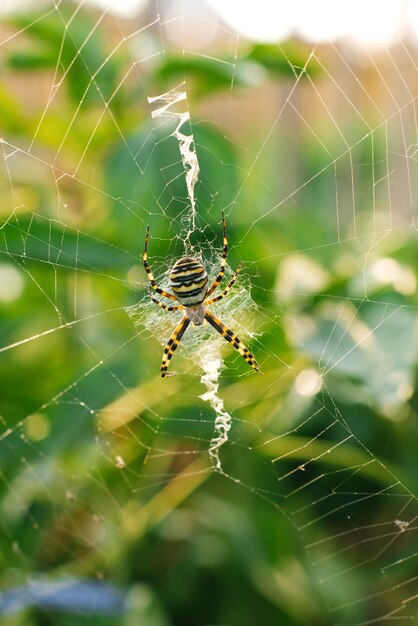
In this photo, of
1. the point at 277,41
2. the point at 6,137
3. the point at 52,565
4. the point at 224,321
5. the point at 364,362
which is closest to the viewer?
the point at 364,362

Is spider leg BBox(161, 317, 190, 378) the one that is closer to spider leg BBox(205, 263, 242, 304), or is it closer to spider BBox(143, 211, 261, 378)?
spider BBox(143, 211, 261, 378)

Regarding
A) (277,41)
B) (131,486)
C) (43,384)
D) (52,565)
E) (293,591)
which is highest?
(277,41)

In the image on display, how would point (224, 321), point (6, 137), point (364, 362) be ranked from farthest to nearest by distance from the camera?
point (224, 321), point (6, 137), point (364, 362)

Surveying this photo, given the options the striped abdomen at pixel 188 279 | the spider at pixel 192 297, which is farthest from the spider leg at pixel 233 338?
the striped abdomen at pixel 188 279

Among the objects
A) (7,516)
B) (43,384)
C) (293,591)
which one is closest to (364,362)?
(293,591)

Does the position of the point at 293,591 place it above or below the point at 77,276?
below

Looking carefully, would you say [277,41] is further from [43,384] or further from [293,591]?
[293,591]
